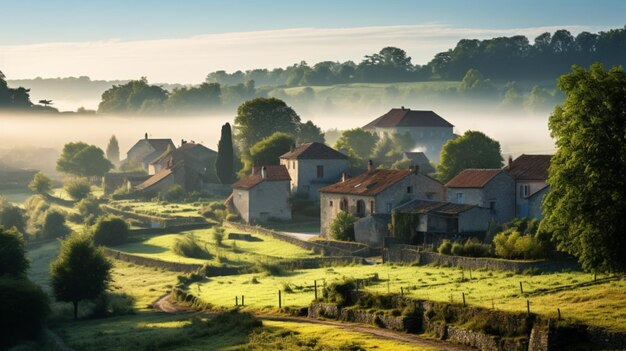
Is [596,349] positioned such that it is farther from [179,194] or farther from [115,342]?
[179,194]

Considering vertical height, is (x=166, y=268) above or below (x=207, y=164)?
below

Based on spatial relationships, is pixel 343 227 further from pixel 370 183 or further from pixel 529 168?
pixel 529 168

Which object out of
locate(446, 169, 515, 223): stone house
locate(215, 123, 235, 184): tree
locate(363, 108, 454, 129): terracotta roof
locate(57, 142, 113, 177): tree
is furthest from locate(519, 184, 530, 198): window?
locate(57, 142, 113, 177): tree

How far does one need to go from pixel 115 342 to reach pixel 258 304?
9014mm

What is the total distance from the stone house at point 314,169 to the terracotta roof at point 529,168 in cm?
2111

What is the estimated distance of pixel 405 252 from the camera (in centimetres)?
7275

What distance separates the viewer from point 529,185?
284ft

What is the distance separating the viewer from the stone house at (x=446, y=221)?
7988cm

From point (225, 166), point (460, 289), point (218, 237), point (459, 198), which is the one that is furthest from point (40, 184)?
point (460, 289)

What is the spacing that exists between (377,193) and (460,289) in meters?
30.6

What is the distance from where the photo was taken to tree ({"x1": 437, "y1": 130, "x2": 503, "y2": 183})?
106m

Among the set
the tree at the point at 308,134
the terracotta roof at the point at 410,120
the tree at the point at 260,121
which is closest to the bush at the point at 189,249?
the tree at the point at 260,121

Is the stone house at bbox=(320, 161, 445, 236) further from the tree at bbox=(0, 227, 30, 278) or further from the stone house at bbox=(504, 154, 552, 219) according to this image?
the tree at bbox=(0, 227, 30, 278)

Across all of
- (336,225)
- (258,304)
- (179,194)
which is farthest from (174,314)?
(179,194)
